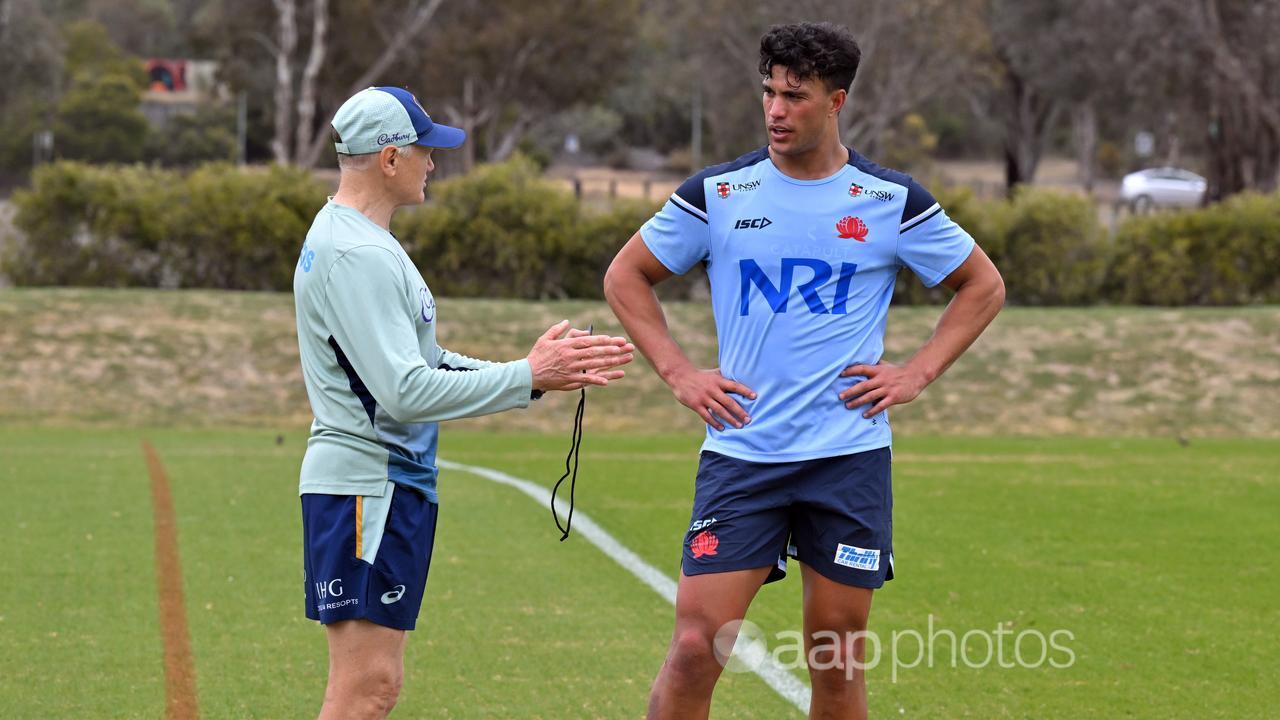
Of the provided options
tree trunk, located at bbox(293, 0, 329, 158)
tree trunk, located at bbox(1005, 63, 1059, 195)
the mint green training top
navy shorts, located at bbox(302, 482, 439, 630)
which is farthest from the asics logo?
tree trunk, located at bbox(1005, 63, 1059, 195)

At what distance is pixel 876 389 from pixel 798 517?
46 cm

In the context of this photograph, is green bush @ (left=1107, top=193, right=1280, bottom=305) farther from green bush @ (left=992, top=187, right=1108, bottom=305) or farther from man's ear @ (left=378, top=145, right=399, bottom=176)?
man's ear @ (left=378, top=145, right=399, bottom=176)

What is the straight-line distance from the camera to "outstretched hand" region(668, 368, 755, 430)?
16.4 feet

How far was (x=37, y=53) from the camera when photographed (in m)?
63.6

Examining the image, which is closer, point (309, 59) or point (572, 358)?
point (572, 358)

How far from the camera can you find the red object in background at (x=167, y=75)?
88188 millimetres

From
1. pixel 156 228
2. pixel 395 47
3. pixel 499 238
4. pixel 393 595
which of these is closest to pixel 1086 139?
pixel 395 47

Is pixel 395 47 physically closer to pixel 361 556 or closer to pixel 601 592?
pixel 601 592

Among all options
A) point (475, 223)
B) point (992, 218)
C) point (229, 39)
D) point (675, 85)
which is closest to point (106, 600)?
point (475, 223)

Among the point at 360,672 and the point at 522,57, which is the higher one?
the point at 522,57

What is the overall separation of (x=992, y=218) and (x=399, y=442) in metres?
22.7

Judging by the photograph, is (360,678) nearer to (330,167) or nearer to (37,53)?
(37,53)

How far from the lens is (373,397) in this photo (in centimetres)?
434

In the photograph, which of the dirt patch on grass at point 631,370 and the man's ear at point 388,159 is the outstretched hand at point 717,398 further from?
the dirt patch on grass at point 631,370
